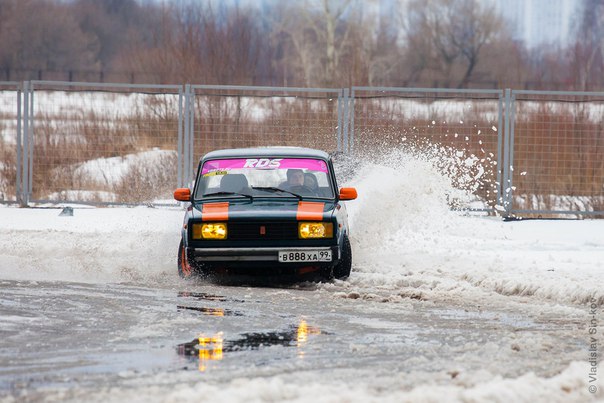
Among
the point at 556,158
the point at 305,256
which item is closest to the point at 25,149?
the point at 556,158

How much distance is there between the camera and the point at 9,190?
2278 centimetres

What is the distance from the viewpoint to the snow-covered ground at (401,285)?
22.0 feet

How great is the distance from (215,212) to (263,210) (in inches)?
18.9

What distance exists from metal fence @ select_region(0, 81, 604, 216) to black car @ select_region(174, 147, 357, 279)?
838cm

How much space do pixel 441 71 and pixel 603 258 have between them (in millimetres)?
63354

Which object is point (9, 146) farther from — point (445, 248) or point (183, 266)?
point (183, 266)

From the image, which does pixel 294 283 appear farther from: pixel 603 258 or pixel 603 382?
pixel 603 382

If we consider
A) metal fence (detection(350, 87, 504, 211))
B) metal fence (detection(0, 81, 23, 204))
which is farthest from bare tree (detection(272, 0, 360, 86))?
metal fence (detection(350, 87, 504, 211))

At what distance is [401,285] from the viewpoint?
12.0 m

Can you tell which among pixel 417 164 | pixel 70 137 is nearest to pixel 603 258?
pixel 417 164

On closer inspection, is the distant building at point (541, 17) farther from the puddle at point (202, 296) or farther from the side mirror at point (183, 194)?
the puddle at point (202, 296)

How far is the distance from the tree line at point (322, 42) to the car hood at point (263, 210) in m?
32.1

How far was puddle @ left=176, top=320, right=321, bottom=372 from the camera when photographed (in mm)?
→ 7812

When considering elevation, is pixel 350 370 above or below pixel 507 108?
below
